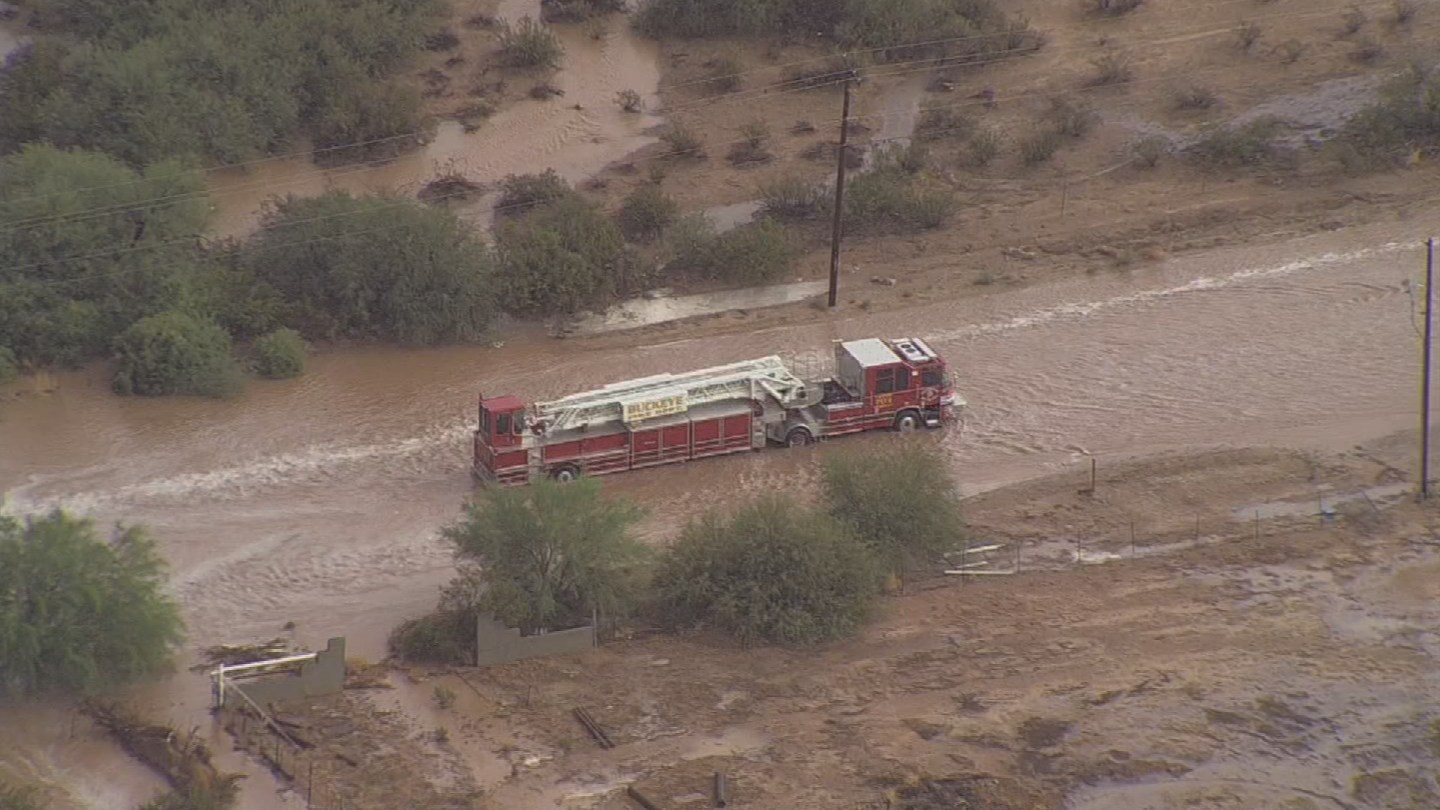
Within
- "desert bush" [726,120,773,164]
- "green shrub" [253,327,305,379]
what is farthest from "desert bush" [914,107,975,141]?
"green shrub" [253,327,305,379]

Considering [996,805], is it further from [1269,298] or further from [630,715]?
[1269,298]

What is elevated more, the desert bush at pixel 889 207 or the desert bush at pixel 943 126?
the desert bush at pixel 943 126

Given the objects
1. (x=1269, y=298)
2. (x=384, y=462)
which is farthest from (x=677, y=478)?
(x=1269, y=298)

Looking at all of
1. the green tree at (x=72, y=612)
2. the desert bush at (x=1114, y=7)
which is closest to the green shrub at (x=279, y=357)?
the green tree at (x=72, y=612)

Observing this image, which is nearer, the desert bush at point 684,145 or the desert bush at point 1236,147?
the desert bush at point 1236,147

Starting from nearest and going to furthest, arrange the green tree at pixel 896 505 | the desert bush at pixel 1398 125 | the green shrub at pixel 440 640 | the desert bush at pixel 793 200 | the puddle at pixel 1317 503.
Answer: the green shrub at pixel 440 640, the green tree at pixel 896 505, the puddle at pixel 1317 503, the desert bush at pixel 793 200, the desert bush at pixel 1398 125

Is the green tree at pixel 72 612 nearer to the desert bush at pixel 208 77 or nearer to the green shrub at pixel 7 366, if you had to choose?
the green shrub at pixel 7 366

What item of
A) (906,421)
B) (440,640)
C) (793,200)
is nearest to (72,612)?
(440,640)
